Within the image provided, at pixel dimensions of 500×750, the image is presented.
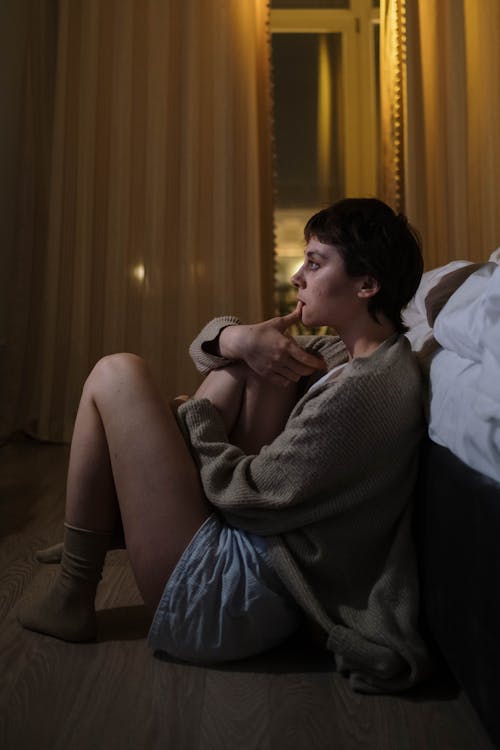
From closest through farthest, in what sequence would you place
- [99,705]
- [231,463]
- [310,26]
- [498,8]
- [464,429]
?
[464,429] → [99,705] → [231,463] → [498,8] → [310,26]

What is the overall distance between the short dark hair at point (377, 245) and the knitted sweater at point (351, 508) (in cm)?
12

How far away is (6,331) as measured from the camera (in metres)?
3.40

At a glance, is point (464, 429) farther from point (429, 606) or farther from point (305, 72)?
point (305, 72)

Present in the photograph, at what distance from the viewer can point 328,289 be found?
50.4 inches

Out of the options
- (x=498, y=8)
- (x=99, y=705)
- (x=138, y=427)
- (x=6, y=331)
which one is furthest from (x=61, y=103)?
(x=99, y=705)

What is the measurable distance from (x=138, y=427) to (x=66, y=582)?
0.27m

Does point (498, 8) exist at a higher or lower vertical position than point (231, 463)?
higher

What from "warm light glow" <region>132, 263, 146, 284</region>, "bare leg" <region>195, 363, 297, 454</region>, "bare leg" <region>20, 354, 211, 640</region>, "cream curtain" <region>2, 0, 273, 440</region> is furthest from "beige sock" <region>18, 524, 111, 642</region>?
"warm light glow" <region>132, 263, 146, 284</region>

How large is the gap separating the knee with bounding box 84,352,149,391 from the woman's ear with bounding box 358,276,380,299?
0.36 m

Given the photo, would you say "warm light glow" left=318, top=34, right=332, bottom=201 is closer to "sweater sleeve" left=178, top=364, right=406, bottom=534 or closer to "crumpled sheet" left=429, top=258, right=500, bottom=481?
"crumpled sheet" left=429, top=258, right=500, bottom=481

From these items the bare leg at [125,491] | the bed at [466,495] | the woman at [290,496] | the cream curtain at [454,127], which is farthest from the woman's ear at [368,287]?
the cream curtain at [454,127]

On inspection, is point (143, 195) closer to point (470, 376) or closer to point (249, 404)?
point (249, 404)

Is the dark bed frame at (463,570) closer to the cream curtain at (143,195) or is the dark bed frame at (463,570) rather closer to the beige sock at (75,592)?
the beige sock at (75,592)

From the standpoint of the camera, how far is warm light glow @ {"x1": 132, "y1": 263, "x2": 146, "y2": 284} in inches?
135
